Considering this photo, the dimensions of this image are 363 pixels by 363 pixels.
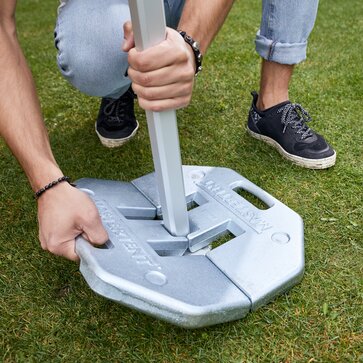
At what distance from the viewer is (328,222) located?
114 cm

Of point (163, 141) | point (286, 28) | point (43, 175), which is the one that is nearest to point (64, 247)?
point (43, 175)

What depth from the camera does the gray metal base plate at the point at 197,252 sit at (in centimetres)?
80

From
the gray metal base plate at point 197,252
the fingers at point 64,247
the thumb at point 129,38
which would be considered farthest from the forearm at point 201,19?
the fingers at point 64,247

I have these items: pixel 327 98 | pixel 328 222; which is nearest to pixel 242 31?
pixel 327 98

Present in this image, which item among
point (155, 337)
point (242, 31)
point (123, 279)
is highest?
point (123, 279)

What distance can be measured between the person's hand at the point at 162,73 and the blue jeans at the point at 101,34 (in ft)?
1.13

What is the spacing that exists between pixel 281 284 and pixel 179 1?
2.58ft

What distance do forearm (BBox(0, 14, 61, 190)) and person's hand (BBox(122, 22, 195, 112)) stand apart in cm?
27

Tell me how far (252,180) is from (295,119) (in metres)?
0.24

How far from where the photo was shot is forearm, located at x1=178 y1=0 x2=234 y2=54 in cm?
99

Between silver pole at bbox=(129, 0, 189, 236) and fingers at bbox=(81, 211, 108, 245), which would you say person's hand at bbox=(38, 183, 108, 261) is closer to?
fingers at bbox=(81, 211, 108, 245)

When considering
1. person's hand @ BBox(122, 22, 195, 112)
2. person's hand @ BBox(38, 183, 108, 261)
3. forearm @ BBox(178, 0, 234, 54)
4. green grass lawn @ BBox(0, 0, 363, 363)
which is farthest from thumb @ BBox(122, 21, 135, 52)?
green grass lawn @ BBox(0, 0, 363, 363)

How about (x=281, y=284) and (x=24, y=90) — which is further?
(x=24, y=90)

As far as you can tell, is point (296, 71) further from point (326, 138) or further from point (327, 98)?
point (326, 138)
